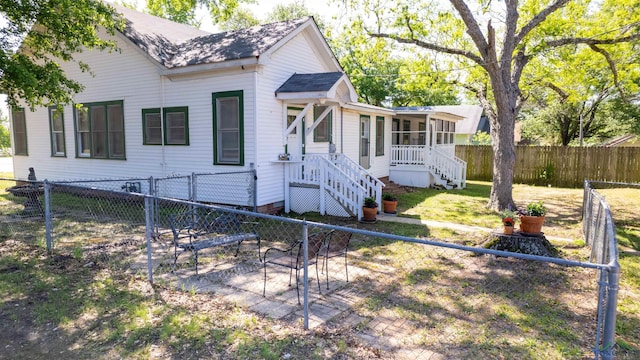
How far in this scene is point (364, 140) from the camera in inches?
624

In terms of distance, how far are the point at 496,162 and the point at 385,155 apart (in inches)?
247

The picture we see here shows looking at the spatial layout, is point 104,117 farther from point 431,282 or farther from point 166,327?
point 431,282

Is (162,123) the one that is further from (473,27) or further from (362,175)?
(473,27)

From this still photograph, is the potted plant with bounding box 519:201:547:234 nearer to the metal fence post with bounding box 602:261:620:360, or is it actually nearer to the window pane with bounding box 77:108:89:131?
the metal fence post with bounding box 602:261:620:360

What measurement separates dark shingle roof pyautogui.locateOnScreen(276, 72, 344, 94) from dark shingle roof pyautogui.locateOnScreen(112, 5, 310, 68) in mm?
1117

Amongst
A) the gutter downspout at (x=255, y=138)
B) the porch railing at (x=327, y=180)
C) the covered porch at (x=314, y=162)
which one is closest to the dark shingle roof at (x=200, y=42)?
the gutter downspout at (x=255, y=138)

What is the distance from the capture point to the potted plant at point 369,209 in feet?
32.2

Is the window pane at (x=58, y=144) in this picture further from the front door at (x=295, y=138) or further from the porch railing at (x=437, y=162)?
the porch railing at (x=437, y=162)

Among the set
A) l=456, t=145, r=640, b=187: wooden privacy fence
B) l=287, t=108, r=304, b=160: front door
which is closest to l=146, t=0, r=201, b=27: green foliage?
l=287, t=108, r=304, b=160: front door

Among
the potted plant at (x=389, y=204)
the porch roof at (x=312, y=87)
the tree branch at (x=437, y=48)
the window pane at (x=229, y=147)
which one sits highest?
the tree branch at (x=437, y=48)

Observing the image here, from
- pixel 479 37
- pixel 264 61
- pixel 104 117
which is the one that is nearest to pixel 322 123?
pixel 264 61

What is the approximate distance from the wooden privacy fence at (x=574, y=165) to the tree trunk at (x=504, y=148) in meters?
9.19

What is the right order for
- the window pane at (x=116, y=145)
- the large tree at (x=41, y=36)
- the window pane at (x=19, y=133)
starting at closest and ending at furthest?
the large tree at (x=41, y=36) < the window pane at (x=116, y=145) < the window pane at (x=19, y=133)

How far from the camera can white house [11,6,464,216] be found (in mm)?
10125
